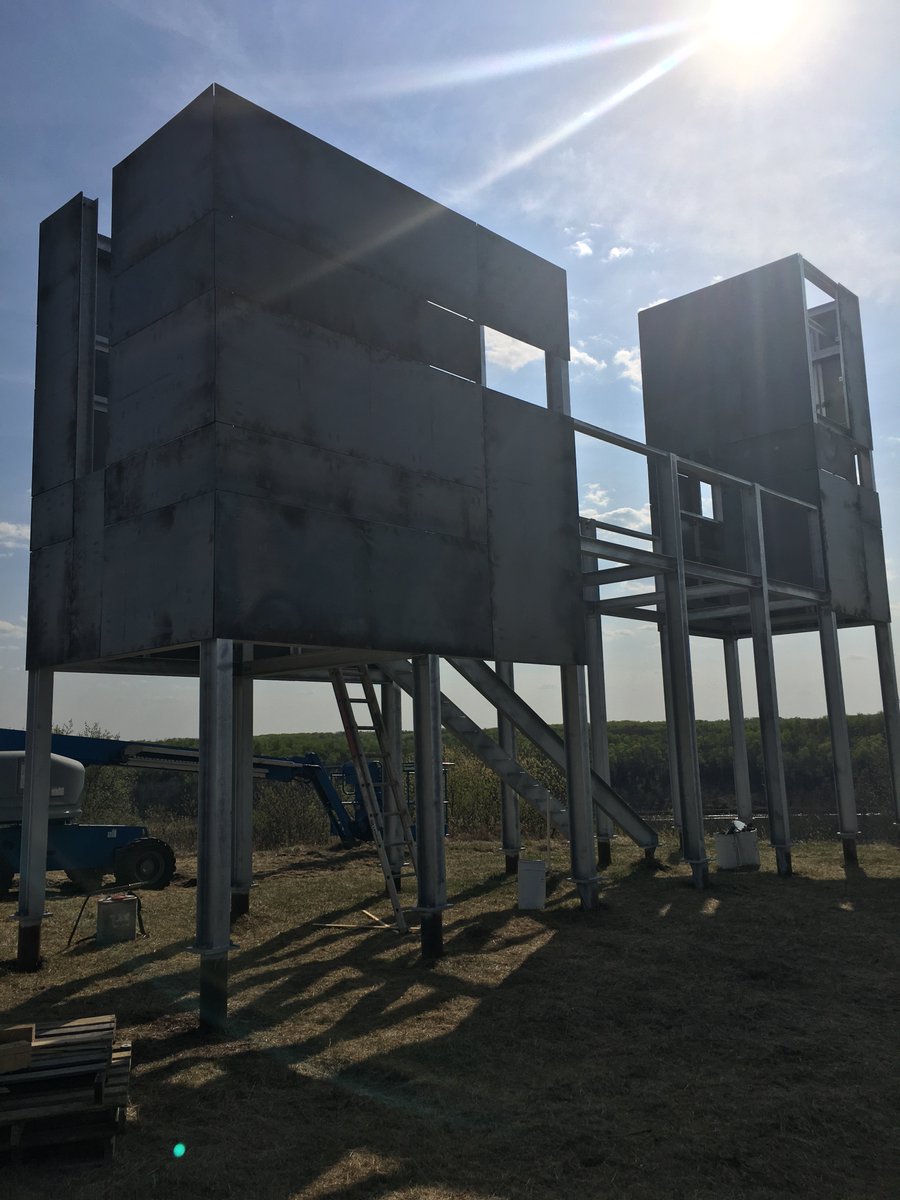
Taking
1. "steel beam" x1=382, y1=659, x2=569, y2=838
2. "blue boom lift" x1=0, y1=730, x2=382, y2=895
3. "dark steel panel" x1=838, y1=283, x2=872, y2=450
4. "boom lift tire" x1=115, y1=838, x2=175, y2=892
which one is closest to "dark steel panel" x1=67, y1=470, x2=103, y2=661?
"steel beam" x1=382, y1=659, x2=569, y2=838

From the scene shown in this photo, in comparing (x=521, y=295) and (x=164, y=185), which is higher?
(x=521, y=295)

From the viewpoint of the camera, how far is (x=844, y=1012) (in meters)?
8.63

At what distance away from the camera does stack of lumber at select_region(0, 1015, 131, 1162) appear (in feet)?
18.8

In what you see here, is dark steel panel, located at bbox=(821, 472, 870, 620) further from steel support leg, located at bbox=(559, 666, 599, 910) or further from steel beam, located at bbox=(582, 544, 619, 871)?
steel support leg, located at bbox=(559, 666, 599, 910)

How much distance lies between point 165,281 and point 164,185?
4.33ft

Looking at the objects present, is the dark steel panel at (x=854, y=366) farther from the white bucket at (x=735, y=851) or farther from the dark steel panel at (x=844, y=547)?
the white bucket at (x=735, y=851)

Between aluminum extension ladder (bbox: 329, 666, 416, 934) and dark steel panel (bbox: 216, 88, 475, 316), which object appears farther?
aluminum extension ladder (bbox: 329, 666, 416, 934)

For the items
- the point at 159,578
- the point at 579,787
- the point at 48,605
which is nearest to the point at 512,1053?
the point at 159,578

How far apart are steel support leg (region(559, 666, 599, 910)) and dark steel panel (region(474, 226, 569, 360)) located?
5.18 m

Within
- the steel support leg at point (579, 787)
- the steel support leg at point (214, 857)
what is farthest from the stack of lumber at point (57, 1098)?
the steel support leg at point (579, 787)

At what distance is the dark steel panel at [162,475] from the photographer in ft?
30.5

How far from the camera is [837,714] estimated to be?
1875 centimetres

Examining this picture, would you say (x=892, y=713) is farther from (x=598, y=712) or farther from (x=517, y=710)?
(x=517, y=710)

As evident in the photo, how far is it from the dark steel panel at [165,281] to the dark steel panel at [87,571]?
6.25 ft
